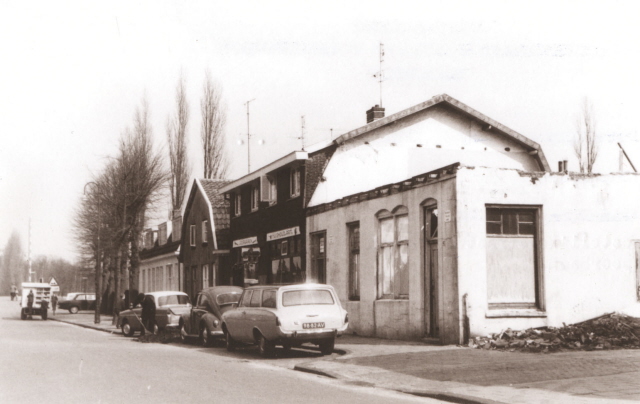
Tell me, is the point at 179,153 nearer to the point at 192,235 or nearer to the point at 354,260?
the point at 192,235

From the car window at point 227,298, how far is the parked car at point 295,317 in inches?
143

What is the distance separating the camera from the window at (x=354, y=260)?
2583cm

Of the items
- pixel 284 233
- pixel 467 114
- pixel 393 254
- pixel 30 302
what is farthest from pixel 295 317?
pixel 30 302

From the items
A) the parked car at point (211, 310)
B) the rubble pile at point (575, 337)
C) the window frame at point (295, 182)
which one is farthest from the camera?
the window frame at point (295, 182)

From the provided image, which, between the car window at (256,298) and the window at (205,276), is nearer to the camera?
the car window at (256,298)

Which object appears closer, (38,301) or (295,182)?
(295,182)

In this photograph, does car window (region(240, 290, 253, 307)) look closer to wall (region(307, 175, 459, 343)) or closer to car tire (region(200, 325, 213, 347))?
car tire (region(200, 325, 213, 347))

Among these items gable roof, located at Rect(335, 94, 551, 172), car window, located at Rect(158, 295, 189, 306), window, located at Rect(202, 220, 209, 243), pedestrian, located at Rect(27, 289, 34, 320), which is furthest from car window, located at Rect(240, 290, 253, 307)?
pedestrian, located at Rect(27, 289, 34, 320)

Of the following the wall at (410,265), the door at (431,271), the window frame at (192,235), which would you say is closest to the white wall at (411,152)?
the wall at (410,265)

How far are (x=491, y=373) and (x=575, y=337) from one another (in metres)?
4.58

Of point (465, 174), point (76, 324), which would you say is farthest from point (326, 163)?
point (76, 324)

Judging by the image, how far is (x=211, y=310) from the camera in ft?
78.6

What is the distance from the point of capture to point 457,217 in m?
19.6

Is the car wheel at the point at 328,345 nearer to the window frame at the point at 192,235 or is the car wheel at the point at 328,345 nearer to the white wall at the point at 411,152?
the white wall at the point at 411,152
